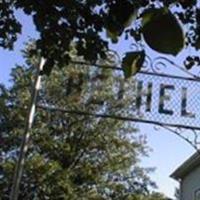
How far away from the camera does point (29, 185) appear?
112 feet

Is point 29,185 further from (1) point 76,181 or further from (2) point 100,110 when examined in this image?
(2) point 100,110

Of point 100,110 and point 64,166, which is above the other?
point 100,110

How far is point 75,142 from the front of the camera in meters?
36.3

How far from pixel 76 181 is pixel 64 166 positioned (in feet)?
3.46

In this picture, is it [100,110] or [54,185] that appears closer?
[54,185]

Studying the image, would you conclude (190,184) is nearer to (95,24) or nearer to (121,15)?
(95,24)

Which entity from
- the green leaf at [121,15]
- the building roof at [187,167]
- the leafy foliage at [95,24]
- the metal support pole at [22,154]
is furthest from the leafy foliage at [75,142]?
the green leaf at [121,15]

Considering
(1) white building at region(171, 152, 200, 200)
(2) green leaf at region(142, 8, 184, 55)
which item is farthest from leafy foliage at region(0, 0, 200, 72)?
(1) white building at region(171, 152, 200, 200)

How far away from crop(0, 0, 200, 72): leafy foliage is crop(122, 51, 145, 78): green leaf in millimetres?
45

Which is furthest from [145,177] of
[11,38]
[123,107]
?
[11,38]

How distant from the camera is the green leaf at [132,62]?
1.63m

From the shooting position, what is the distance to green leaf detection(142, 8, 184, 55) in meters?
1.53

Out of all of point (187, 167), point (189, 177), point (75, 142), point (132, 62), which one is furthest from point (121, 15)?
point (75, 142)

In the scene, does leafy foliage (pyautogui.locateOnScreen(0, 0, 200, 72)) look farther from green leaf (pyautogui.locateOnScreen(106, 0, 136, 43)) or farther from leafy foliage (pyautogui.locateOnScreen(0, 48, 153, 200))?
leafy foliage (pyautogui.locateOnScreen(0, 48, 153, 200))
